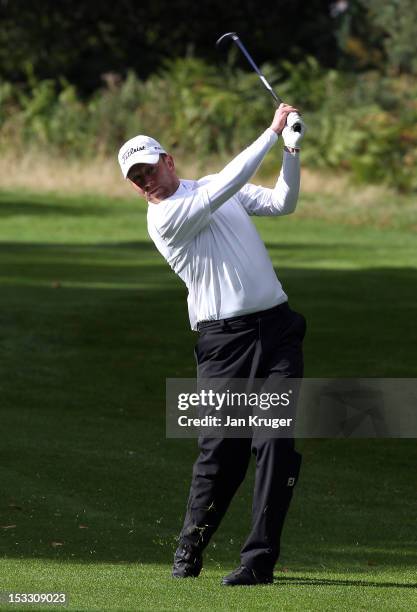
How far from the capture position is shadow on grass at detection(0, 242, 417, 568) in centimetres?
875

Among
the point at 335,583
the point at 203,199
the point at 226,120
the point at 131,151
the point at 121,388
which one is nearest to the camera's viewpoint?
the point at 203,199

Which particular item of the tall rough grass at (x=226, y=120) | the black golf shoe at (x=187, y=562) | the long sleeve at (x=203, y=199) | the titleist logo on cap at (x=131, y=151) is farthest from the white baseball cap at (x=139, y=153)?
the tall rough grass at (x=226, y=120)

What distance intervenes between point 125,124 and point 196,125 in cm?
168

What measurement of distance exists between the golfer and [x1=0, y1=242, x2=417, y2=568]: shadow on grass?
1.02 metres

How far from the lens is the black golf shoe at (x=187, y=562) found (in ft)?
23.6

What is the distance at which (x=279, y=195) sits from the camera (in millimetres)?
7250

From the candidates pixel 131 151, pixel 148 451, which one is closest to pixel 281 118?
pixel 131 151

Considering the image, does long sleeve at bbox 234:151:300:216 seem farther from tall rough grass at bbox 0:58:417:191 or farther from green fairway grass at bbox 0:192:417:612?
tall rough grass at bbox 0:58:417:191

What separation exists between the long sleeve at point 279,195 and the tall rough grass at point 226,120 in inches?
1091

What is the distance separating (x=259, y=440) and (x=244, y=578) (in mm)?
605
